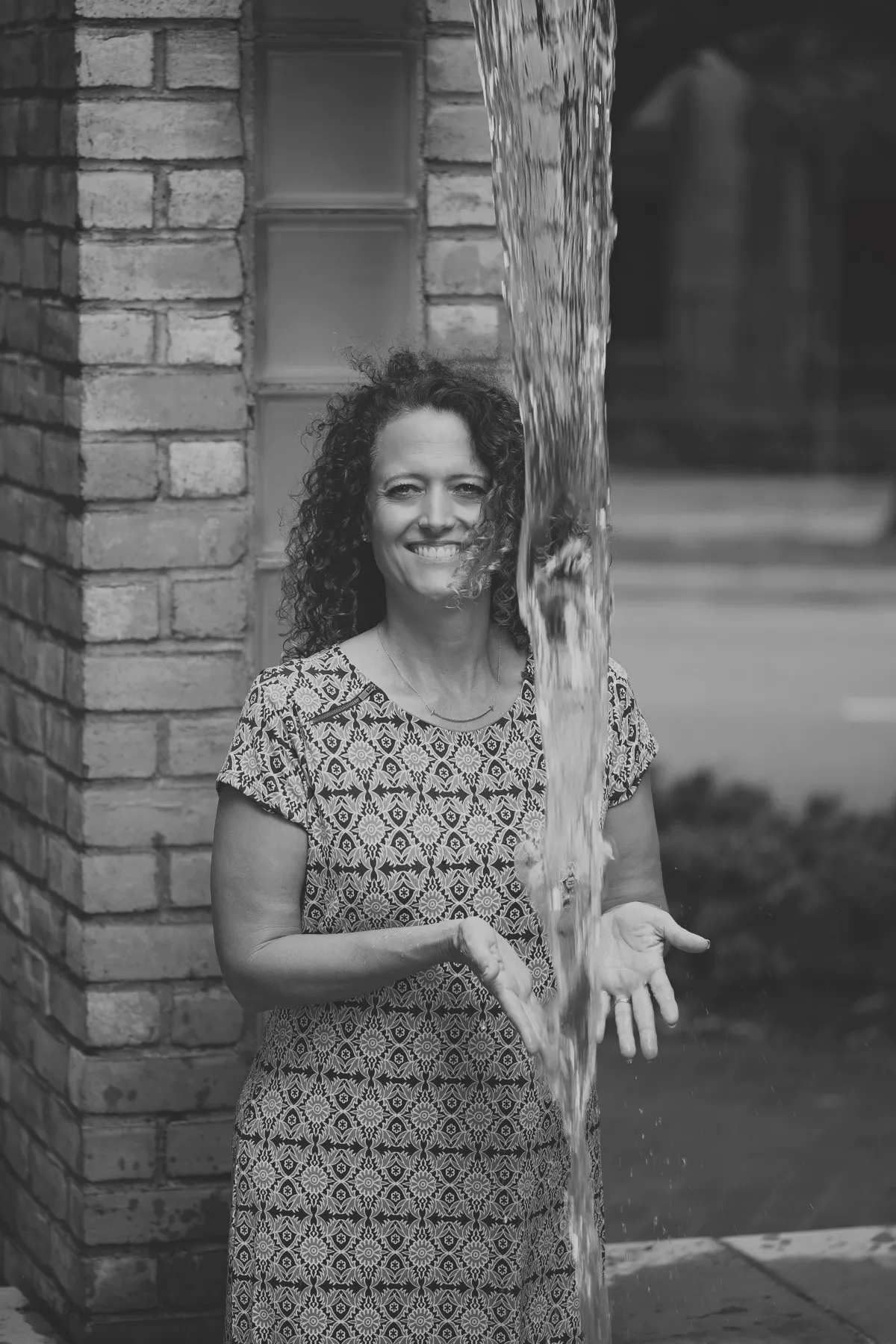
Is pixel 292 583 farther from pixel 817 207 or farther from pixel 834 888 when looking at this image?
pixel 817 207

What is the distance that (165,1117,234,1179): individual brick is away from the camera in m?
3.79

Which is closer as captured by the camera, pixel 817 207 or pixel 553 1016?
pixel 553 1016

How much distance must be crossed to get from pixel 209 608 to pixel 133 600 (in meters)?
0.13

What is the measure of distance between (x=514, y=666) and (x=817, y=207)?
2895 cm

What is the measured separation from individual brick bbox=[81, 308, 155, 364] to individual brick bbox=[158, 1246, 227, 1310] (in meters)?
1.55

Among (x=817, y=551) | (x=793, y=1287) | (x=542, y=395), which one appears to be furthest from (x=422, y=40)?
(x=817, y=551)

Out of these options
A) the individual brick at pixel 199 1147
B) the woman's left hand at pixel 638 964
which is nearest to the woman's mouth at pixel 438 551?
the woman's left hand at pixel 638 964

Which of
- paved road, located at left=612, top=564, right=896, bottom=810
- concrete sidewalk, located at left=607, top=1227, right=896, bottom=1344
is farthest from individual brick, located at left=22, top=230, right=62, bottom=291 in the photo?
paved road, located at left=612, top=564, right=896, bottom=810

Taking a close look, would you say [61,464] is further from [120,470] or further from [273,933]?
[273,933]

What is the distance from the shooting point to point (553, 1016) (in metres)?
2.88

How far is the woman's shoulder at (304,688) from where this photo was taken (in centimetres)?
284

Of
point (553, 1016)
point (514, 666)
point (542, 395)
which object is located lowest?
point (553, 1016)

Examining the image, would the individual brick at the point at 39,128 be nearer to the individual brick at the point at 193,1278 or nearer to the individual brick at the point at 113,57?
the individual brick at the point at 113,57

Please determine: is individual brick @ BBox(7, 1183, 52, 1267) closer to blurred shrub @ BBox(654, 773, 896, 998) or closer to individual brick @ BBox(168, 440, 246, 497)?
individual brick @ BBox(168, 440, 246, 497)
